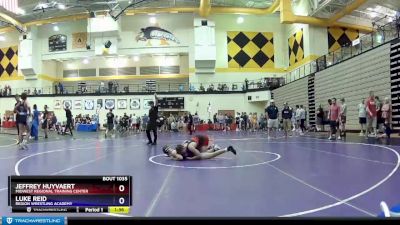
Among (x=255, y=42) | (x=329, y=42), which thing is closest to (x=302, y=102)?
(x=329, y=42)

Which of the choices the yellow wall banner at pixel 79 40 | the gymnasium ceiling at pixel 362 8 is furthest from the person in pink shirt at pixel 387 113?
the yellow wall banner at pixel 79 40

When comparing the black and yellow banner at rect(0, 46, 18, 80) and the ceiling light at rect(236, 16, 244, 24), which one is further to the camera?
the black and yellow banner at rect(0, 46, 18, 80)

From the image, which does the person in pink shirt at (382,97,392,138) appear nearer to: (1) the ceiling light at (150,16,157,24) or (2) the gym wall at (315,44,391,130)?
(2) the gym wall at (315,44,391,130)

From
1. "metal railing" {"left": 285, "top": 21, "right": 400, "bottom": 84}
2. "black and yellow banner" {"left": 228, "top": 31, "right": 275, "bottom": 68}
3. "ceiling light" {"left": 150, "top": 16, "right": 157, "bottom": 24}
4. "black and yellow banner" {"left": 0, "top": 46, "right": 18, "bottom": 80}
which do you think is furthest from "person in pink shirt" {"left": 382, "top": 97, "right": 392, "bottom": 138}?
"black and yellow banner" {"left": 0, "top": 46, "right": 18, "bottom": 80}

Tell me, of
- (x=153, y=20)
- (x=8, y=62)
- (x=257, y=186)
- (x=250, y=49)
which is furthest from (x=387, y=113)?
(x=8, y=62)

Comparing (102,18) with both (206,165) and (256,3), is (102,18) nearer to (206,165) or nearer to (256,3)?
(256,3)

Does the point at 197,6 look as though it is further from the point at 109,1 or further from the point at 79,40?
the point at 79,40
